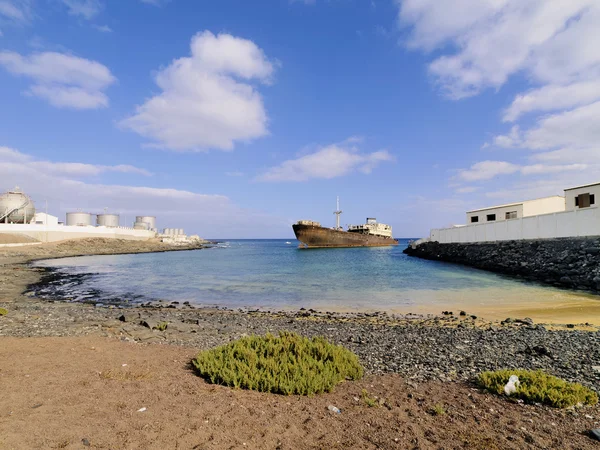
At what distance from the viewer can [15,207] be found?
221 ft

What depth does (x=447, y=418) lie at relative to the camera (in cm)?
492

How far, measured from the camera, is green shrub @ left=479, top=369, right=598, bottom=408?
17.5 feet

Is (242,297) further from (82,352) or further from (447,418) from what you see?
(447,418)

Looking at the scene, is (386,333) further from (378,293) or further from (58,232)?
(58,232)

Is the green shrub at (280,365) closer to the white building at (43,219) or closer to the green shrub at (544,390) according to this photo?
the green shrub at (544,390)

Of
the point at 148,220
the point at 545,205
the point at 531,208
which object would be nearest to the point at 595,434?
the point at 531,208

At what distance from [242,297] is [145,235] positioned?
97.7 meters

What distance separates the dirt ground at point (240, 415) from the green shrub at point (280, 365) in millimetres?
234

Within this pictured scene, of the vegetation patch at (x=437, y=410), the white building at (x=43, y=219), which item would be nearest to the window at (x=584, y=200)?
the vegetation patch at (x=437, y=410)

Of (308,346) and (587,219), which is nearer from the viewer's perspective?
(308,346)

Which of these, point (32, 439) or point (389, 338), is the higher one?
point (32, 439)

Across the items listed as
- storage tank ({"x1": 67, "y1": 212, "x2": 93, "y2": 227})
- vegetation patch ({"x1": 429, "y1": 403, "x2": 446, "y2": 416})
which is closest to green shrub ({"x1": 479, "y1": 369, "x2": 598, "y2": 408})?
vegetation patch ({"x1": 429, "y1": 403, "x2": 446, "y2": 416})

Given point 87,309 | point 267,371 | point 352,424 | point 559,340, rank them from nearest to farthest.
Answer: point 352,424 → point 267,371 → point 559,340 → point 87,309

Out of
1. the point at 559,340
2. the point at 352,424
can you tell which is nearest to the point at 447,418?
the point at 352,424
